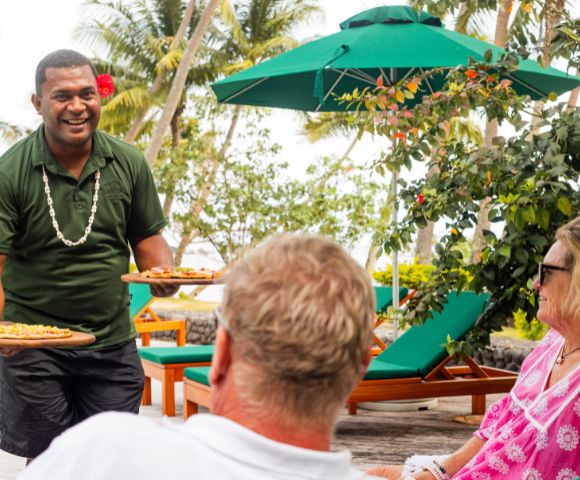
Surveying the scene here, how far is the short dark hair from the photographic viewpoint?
2973mm

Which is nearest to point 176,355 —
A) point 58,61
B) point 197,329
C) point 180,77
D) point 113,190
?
point 113,190

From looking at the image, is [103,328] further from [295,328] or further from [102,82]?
[295,328]

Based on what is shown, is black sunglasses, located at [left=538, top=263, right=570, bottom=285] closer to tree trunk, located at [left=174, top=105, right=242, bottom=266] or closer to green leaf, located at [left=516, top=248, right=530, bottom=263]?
green leaf, located at [left=516, top=248, right=530, bottom=263]

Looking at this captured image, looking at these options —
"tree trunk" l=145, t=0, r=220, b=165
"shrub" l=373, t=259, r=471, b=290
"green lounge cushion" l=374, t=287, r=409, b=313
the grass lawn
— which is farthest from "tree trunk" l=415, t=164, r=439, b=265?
"green lounge cushion" l=374, t=287, r=409, b=313

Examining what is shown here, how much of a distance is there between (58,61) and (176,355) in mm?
3870

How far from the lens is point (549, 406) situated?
2588 mm

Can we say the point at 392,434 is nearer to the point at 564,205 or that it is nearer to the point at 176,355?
the point at 176,355

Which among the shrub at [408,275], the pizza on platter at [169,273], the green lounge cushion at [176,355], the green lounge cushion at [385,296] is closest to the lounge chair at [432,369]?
the green lounge cushion at [385,296]

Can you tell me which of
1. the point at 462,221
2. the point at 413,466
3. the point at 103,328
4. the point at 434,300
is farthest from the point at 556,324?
the point at 434,300

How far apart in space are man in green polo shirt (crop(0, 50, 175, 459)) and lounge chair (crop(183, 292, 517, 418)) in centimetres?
273

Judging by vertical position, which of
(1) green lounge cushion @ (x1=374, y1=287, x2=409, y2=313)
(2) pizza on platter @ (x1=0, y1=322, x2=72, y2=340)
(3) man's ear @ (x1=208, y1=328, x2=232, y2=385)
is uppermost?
(3) man's ear @ (x1=208, y1=328, x2=232, y2=385)

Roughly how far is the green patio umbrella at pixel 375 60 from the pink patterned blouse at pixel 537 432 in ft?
11.8

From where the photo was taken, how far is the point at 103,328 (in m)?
3.05

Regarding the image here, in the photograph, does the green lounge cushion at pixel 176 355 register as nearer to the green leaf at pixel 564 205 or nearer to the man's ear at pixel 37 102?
the green leaf at pixel 564 205
